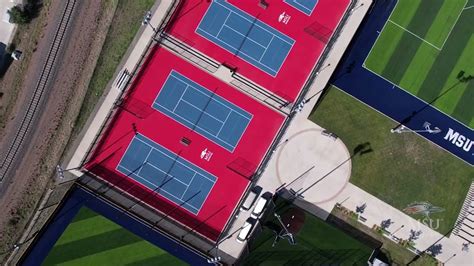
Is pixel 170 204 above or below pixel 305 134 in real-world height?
below

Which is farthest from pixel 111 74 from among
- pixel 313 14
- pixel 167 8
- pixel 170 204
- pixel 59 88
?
pixel 313 14

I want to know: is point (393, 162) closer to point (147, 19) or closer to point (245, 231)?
point (245, 231)

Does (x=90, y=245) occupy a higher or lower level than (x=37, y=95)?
lower

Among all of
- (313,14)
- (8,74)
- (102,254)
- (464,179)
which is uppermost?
(313,14)

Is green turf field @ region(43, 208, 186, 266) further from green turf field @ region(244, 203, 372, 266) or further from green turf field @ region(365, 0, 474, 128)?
green turf field @ region(365, 0, 474, 128)

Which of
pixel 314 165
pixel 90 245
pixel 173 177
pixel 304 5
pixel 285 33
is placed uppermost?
pixel 304 5

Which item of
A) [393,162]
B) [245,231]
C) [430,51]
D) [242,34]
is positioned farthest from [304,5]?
[245,231]

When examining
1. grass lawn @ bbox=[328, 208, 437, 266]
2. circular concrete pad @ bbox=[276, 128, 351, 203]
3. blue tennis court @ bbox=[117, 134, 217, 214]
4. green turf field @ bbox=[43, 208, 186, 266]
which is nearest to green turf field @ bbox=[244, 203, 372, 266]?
grass lawn @ bbox=[328, 208, 437, 266]

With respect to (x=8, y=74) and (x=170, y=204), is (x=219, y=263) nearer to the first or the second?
(x=170, y=204)
